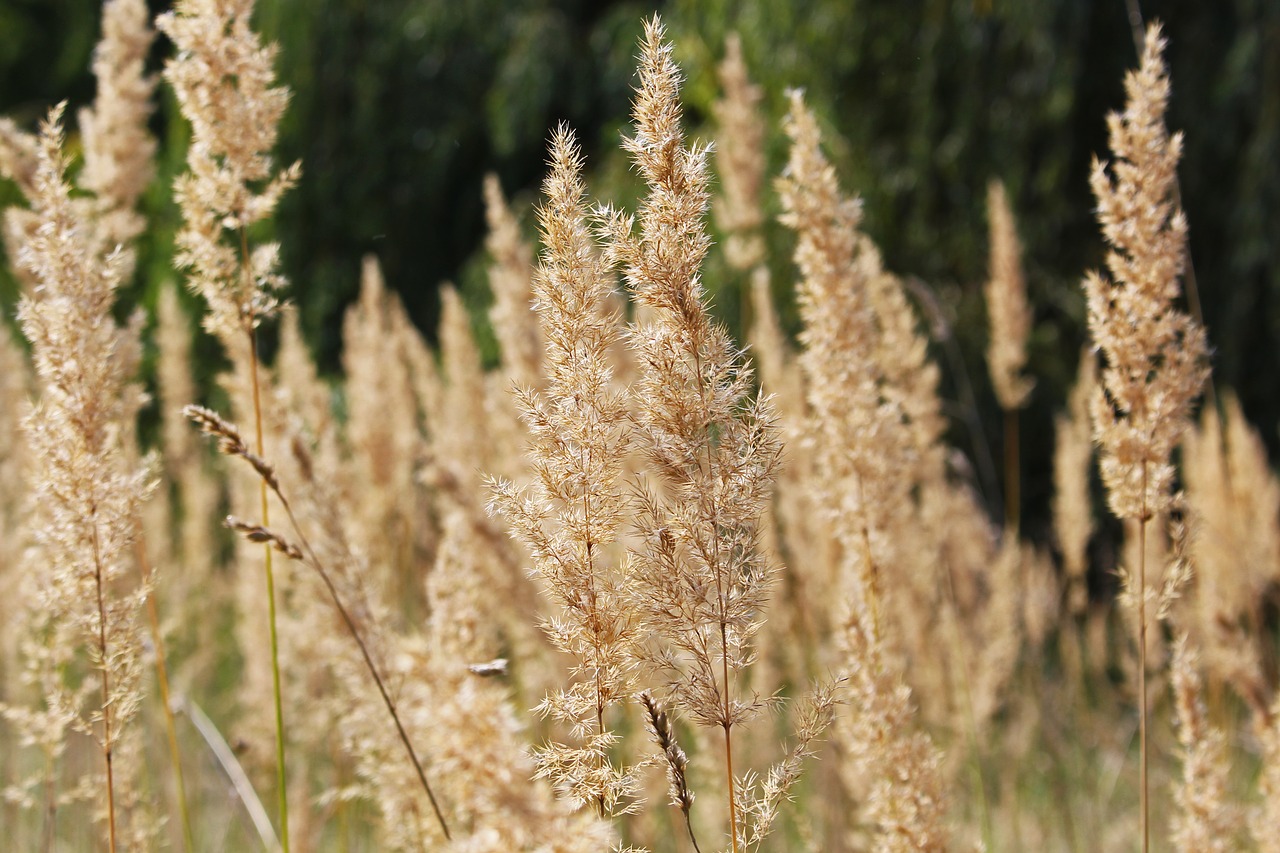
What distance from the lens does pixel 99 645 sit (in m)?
1.18

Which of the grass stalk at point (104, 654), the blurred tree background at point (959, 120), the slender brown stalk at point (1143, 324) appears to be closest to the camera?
the grass stalk at point (104, 654)

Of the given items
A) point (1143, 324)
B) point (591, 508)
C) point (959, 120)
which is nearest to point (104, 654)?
point (591, 508)

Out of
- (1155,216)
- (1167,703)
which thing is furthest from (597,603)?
(1167,703)

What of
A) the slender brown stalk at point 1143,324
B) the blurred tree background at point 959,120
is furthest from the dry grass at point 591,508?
the blurred tree background at point 959,120

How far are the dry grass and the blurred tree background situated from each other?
1867 millimetres

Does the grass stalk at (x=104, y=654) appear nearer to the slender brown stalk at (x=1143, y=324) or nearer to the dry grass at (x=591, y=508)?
the dry grass at (x=591, y=508)

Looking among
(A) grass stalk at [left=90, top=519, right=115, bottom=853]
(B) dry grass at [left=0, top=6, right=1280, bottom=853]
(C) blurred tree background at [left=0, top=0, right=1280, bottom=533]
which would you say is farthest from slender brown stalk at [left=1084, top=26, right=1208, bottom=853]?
(C) blurred tree background at [left=0, top=0, right=1280, bottom=533]

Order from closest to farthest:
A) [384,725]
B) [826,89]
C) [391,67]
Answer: [384,725]
[826,89]
[391,67]

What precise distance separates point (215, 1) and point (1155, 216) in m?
1.13

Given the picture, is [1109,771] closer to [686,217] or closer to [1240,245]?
[1240,245]

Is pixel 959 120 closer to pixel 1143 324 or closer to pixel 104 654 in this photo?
pixel 1143 324

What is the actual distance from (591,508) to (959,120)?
5.19 metres

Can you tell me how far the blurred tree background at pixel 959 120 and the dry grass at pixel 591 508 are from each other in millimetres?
1867

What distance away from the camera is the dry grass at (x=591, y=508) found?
99 cm
